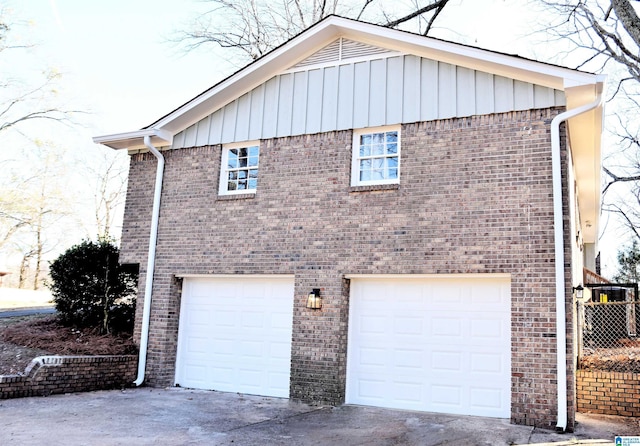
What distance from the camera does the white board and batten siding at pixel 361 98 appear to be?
29.8ft

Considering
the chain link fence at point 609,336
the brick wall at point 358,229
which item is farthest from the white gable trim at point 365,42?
the chain link fence at point 609,336

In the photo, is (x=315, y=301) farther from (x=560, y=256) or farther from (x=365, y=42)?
(x=365, y=42)

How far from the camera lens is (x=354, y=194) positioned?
385 inches

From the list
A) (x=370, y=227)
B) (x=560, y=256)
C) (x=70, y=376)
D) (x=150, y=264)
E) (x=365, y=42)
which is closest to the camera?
(x=560, y=256)

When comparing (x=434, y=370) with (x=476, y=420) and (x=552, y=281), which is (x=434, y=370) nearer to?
(x=476, y=420)

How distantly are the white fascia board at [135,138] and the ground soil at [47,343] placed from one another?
13.7 ft

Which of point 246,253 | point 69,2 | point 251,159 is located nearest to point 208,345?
point 246,253

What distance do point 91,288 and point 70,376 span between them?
3184mm

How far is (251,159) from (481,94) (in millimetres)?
4662

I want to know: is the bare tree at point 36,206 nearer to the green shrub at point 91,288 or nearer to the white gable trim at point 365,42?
the green shrub at point 91,288

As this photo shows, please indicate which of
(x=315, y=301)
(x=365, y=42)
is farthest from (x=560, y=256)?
(x=365, y=42)

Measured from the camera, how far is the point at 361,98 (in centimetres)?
1006

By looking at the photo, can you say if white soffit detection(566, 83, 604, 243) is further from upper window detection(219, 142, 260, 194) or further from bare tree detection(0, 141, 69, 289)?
bare tree detection(0, 141, 69, 289)

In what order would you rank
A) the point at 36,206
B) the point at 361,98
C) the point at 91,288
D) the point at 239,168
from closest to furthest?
the point at 361,98 < the point at 239,168 < the point at 91,288 < the point at 36,206
